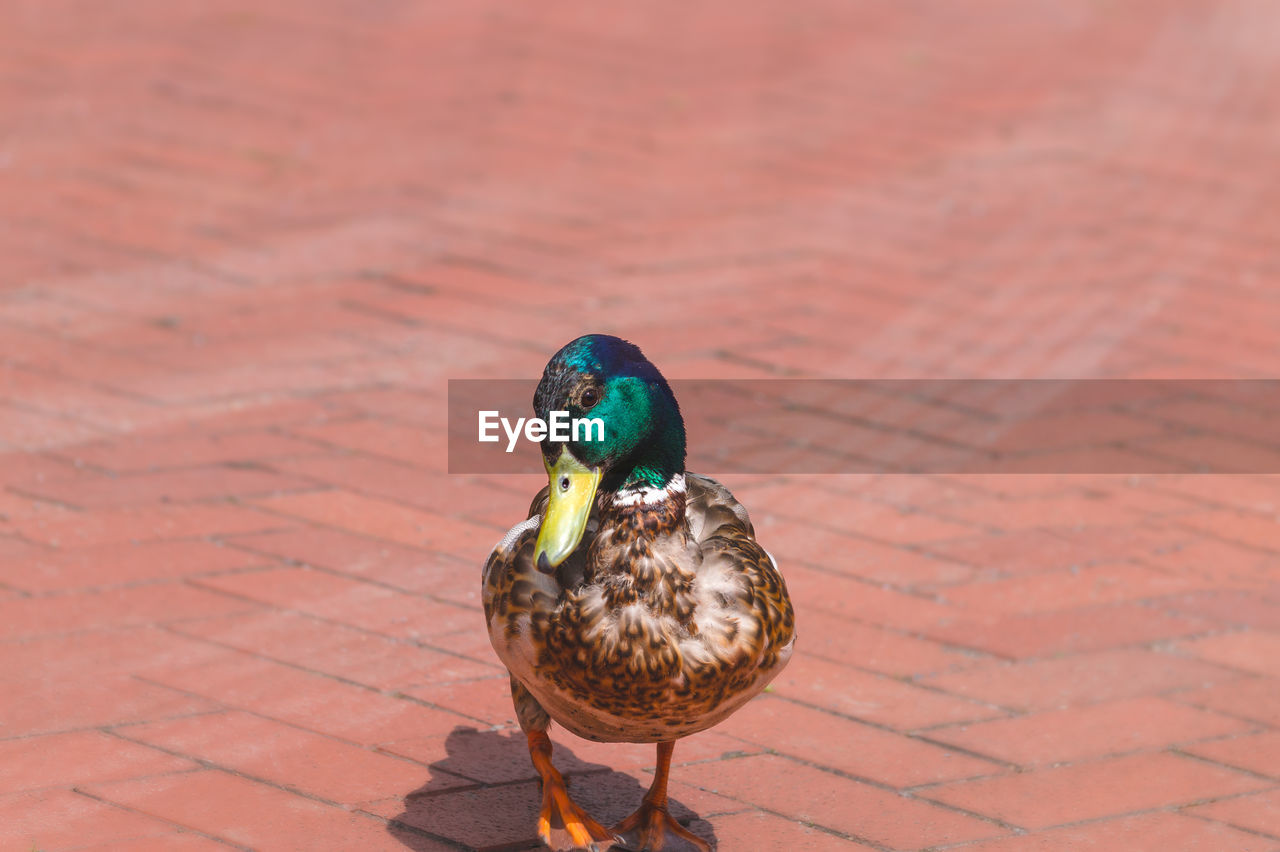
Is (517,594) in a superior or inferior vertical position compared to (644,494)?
inferior

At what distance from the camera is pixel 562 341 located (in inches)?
193

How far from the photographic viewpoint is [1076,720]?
126 inches

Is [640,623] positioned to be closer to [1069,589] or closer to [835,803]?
→ [835,803]

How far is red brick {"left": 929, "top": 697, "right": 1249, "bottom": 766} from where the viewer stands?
122 inches

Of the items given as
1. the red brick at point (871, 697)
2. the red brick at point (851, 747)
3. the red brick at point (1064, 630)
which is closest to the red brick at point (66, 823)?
the red brick at point (851, 747)

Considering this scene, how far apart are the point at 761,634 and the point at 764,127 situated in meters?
4.91

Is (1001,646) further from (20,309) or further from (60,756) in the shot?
(20,309)

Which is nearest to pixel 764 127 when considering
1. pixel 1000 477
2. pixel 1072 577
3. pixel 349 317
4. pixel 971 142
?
pixel 971 142

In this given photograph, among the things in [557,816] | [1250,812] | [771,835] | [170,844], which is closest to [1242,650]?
[1250,812]

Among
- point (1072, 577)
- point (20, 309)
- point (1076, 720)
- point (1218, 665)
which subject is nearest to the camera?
point (1076, 720)

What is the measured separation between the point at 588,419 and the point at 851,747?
1104 millimetres

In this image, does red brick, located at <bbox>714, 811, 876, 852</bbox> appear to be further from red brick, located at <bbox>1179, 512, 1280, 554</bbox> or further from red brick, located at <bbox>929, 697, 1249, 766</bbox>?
red brick, located at <bbox>1179, 512, 1280, 554</bbox>

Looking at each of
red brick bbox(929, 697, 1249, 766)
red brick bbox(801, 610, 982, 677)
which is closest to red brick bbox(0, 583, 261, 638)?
red brick bbox(801, 610, 982, 677)

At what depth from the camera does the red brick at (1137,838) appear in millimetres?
2770
